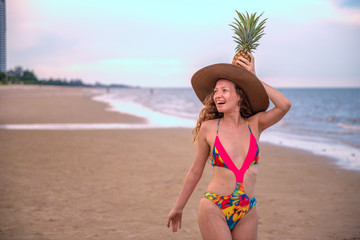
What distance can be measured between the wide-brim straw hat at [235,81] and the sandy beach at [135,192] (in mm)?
2663

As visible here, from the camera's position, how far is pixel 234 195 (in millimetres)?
2613

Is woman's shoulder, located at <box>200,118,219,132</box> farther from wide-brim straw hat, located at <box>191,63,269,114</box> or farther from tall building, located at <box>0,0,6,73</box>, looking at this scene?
tall building, located at <box>0,0,6,73</box>

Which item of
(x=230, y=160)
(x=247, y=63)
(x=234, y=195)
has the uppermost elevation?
(x=247, y=63)

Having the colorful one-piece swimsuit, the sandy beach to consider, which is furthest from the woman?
the sandy beach

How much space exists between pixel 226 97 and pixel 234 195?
749mm

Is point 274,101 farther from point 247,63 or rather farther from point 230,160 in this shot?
point 230,160

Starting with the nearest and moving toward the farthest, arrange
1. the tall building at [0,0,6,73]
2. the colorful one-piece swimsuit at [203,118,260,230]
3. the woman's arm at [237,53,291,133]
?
the colorful one-piece swimsuit at [203,118,260,230]
the woman's arm at [237,53,291,133]
the tall building at [0,0,6,73]

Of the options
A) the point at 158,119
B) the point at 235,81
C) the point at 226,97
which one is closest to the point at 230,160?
the point at 226,97

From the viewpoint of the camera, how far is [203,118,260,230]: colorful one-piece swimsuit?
260cm

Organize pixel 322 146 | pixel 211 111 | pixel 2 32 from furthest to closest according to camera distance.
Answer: pixel 2 32 → pixel 322 146 → pixel 211 111

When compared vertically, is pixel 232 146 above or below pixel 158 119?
above

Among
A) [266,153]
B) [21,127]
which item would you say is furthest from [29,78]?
[266,153]

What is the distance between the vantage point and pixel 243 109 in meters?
2.92

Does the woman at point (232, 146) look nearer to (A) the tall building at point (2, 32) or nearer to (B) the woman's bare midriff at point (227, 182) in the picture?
(B) the woman's bare midriff at point (227, 182)
